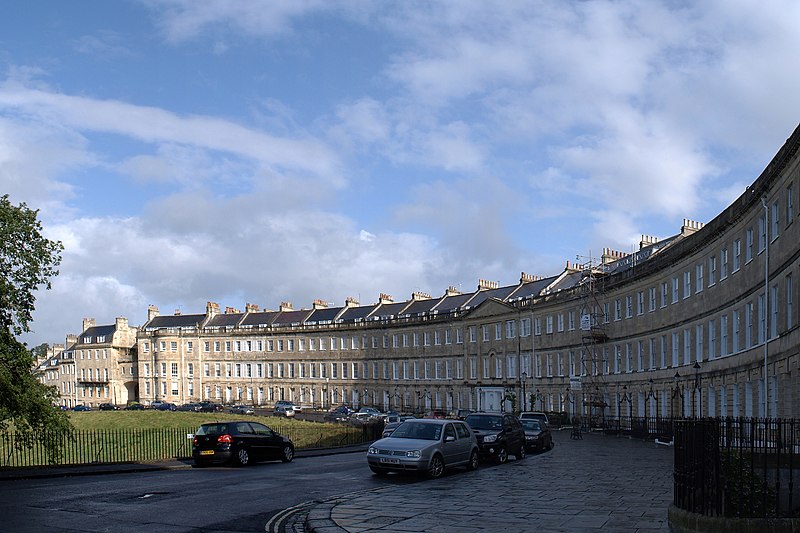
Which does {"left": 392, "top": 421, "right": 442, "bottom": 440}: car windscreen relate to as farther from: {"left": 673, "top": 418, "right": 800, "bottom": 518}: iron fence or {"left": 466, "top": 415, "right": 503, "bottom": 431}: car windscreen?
{"left": 673, "top": 418, "right": 800, "bottom": 518}: iron fence

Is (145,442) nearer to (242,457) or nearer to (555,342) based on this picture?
(242,457)

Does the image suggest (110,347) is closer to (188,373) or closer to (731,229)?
(188,373)

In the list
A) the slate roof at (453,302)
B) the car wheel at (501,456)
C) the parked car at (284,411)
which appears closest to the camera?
the car wheel at (501,456)

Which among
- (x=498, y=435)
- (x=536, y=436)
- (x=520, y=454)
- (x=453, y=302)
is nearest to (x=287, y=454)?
(x=498, y=435)

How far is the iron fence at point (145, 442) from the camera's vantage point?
39.9 meters

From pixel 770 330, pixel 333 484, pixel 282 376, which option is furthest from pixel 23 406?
pixel 282 376

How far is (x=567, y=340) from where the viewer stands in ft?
260

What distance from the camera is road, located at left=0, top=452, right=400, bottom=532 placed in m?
16.4

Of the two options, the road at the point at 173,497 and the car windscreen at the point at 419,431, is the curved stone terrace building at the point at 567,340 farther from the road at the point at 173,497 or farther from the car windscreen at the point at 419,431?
the road at the point at 173,497

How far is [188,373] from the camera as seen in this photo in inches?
5202

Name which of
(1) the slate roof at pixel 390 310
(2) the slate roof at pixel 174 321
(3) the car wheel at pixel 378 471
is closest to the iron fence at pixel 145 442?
(3) the car wheel at pixel 378 471

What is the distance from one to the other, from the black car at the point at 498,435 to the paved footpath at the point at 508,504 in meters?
2.84

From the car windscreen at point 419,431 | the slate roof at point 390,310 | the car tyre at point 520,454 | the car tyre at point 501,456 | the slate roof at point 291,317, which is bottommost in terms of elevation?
the car tyre at point 520,454

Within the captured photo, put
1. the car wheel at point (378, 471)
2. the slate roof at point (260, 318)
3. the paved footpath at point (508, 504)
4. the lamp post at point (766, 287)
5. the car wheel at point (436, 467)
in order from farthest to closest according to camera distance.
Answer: the slate roof at point (260, 318)
the lamp post at point (766, 287)
the car wheel at point (378, 471)
the car wheel at point (436, 467)
the paved footpath at point (508, 504)
